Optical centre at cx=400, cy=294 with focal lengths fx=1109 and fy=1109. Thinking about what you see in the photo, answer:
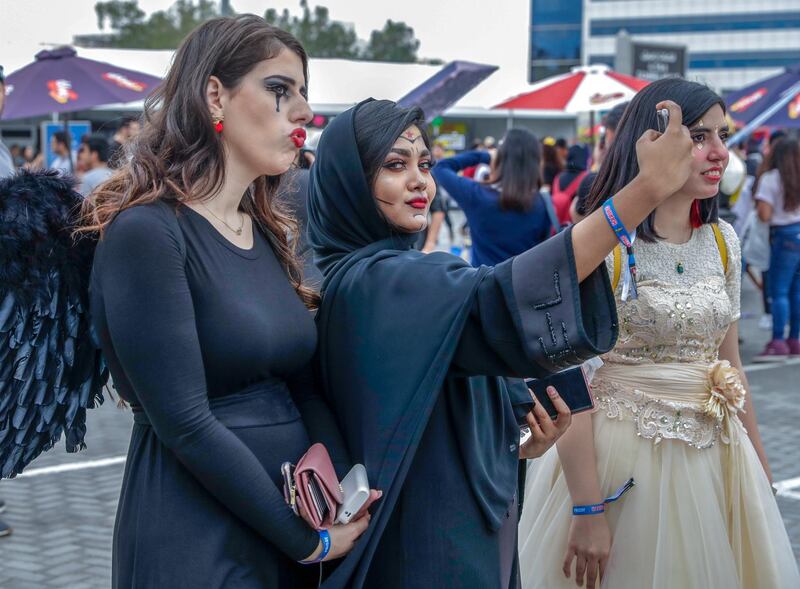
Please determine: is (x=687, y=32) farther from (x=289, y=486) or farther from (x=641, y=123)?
(x=289, y=486)

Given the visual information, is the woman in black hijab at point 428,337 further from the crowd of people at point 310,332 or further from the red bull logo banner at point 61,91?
the red bull logo banner at point 61,91

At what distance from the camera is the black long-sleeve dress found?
6.71ft

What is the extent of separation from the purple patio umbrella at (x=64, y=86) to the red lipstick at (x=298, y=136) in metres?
9.62

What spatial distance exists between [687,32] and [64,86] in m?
88.3

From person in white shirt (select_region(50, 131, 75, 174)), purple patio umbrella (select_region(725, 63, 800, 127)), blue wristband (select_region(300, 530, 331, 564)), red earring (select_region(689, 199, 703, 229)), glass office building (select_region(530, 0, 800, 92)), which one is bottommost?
glass office building (select_region(530, 0, 800, 92))

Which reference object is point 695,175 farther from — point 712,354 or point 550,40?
point 550,40

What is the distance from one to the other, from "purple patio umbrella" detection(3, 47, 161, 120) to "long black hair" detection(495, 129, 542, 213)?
553 centimetres

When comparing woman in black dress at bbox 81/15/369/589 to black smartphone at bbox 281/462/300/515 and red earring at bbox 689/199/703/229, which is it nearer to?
black smartphone at bbox 281/462/300/515

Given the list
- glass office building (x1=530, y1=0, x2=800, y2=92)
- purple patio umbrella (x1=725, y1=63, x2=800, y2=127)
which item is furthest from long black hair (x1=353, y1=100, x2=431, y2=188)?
glass office building (x1=530, y1=0, x2=800, y2=92)

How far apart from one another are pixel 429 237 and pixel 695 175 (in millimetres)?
9577

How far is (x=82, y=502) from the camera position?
601cm

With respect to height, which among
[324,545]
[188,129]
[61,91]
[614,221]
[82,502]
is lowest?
[82,502]

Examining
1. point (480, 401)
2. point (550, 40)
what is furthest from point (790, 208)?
point (550, 40)

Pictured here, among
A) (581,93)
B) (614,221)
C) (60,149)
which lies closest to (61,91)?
(60,149)
